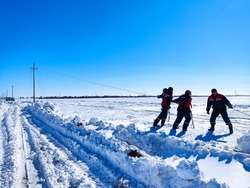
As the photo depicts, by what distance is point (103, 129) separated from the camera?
11008mm

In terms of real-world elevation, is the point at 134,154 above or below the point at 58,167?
above

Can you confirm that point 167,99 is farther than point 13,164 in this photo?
Yes

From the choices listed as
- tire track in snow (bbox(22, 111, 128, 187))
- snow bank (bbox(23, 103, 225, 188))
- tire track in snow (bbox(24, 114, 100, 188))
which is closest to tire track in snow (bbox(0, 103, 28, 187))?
tire track in snow (bbox(24, 114, 100, 188))

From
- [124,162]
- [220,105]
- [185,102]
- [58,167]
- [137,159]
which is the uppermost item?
[185,102]

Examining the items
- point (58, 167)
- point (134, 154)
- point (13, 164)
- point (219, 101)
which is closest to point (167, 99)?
point (219, 101)

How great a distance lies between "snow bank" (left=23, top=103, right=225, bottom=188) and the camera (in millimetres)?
4969

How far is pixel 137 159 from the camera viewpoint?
6.16 metres

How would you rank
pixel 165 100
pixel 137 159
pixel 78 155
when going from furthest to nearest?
pixel 165 100 < pixel 78 155 < pixel 137 159

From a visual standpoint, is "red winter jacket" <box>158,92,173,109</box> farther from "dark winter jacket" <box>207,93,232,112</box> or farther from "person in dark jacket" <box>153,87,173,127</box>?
"dark winter jacket" <box>207,93,232,112</box>

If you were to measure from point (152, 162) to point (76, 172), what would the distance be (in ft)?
5.70

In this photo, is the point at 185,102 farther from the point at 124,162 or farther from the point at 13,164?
the point at 13,164

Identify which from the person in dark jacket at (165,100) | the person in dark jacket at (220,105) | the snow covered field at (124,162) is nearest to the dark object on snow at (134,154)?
the snow covered field at (124,162)

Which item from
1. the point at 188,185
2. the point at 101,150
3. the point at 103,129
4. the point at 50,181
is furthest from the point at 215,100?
the point at 50,181

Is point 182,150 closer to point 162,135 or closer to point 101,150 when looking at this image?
point 162,135
